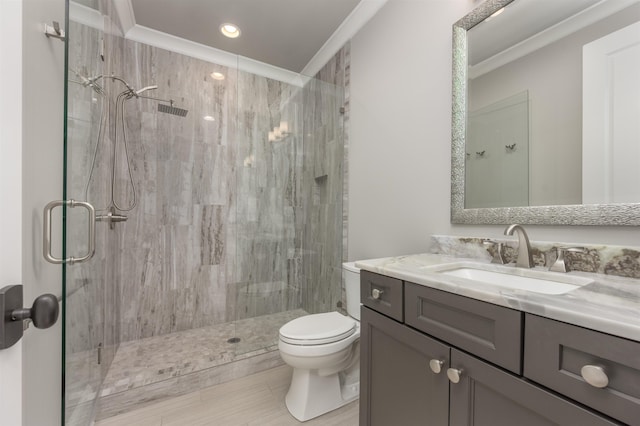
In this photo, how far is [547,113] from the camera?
1.06 m

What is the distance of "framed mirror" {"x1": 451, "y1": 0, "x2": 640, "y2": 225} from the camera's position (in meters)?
0.89

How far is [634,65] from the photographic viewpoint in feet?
2.83

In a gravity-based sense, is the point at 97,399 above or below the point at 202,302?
below

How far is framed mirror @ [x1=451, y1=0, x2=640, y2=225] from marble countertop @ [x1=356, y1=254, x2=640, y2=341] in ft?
1.04

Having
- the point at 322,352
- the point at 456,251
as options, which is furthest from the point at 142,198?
the point at 456,251

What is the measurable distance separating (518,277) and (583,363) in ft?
1.66

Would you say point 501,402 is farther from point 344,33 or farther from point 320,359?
point 344,33

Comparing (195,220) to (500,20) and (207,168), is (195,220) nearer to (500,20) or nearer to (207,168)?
(207,168)

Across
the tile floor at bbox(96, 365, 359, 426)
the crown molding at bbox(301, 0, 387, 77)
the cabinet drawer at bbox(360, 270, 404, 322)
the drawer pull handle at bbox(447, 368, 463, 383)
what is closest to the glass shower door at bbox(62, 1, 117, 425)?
the tile floor at bbox(96, 365, 359, 426)

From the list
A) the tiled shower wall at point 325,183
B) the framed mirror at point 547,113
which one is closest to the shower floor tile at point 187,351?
the tiled shower wall at point 325,183

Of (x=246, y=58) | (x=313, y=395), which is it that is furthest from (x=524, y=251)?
(x=246, y=58)

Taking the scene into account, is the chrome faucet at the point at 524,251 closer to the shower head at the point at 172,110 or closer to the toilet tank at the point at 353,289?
the toilet tank at the point at 353,289

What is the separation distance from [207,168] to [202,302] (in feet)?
Answer: 4.13

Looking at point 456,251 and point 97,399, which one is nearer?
point 456,251
